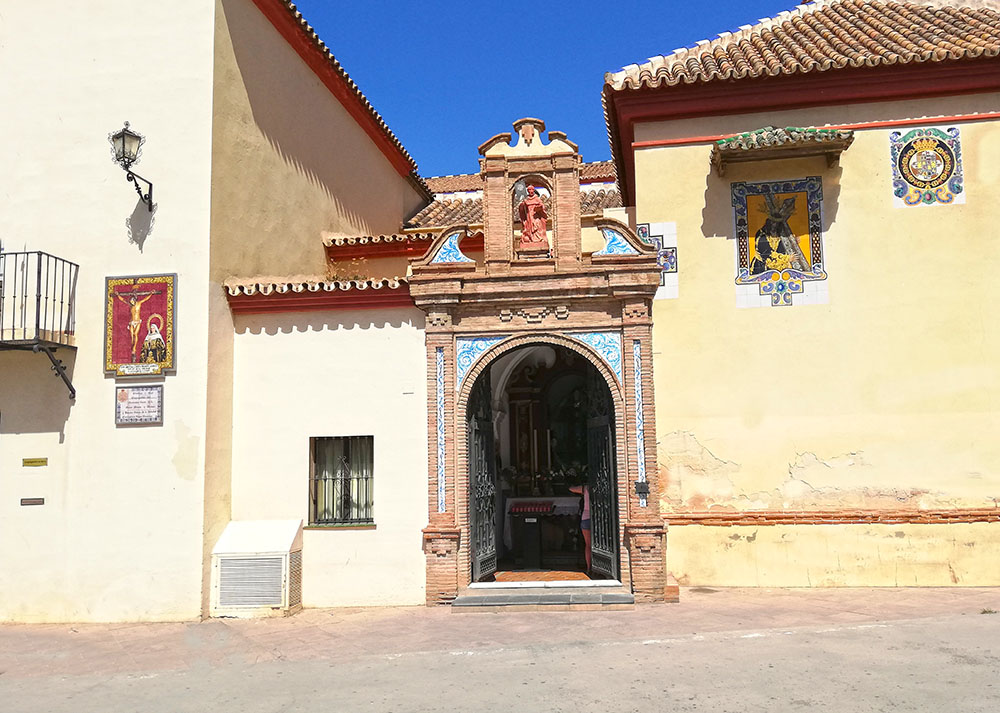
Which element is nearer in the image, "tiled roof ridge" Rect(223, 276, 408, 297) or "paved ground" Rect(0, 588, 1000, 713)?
"paved ground" Rect(0, 588, 1000, 713)

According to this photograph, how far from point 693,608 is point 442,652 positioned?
3.02 metres

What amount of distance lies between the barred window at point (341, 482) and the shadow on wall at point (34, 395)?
113 inches

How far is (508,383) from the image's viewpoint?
14445 mm

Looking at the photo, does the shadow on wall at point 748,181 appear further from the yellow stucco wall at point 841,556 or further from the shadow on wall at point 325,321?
the shadow on wall at point 325,321

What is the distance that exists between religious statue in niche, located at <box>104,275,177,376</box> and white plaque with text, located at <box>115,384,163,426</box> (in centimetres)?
19

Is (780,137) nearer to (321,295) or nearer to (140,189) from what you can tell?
(321,295)

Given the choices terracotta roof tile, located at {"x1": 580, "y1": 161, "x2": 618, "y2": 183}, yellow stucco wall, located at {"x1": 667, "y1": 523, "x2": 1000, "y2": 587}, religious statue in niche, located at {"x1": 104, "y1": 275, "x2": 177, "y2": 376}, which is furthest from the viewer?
terracotta roof tile, located at {"x1": 580, "y1": 161, "x2": 618, "y2": 183}

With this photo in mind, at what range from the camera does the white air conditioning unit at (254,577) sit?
9500mm

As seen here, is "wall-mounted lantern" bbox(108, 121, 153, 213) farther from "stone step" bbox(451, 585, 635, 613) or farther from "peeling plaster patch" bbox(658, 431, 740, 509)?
"peeling plaster patch" bbox(658, 431, 740, 509)

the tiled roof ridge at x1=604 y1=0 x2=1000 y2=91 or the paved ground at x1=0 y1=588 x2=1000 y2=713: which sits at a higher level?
the tiled roof ridge at x1=604 y1=0 x2=1000 y2=91

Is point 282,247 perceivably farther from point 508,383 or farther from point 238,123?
point 508,383

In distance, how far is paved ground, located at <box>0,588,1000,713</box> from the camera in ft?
19.4

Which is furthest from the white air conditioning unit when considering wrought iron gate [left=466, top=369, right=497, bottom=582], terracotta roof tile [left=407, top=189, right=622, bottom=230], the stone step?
terracotta roof tile [left=407, top=189, right=622, bottom=230]

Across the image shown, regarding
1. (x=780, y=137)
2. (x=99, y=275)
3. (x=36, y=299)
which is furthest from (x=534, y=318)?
(x=36, y=299)
